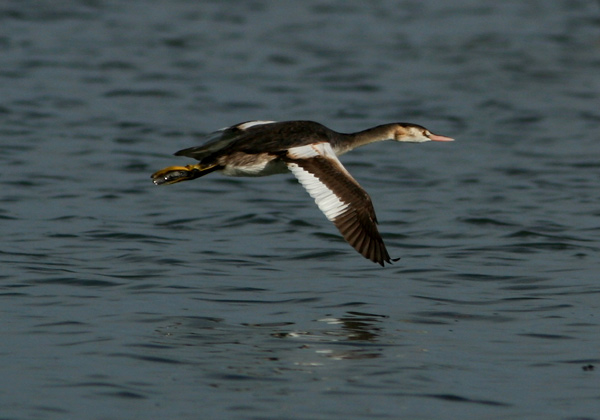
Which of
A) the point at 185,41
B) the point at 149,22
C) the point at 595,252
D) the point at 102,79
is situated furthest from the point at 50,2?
the point at 595,252

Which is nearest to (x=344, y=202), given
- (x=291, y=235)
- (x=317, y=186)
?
(x=317, y=186)

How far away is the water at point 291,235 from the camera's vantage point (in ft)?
24.3

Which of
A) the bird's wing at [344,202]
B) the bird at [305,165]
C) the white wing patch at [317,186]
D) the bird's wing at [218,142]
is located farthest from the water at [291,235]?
the bird's wing at [218,142]

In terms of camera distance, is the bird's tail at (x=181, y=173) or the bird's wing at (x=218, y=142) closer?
the bird's tail at (x=181, y=173)

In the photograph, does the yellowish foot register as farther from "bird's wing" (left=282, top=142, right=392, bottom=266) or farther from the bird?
"bird's wing" (left=282, top=142, right=392, bottom=266)

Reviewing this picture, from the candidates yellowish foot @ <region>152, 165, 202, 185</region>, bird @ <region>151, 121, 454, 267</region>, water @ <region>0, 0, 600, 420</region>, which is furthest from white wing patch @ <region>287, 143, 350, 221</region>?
yellowish foot @ <region>152, 165, 202, 185</region>

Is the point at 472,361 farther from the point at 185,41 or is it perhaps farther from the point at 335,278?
the point at 185,41

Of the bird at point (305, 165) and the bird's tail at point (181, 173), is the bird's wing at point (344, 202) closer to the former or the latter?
the bird at point (305, 165)

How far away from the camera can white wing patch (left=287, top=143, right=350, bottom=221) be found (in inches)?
376

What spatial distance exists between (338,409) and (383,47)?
18.1 meters

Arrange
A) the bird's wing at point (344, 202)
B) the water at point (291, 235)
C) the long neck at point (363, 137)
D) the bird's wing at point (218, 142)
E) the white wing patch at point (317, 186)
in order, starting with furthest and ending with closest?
the long neck at point (363, 137)
the bird's wing at point (218, 142)
the white wing patch at point (317, 186)
the bird's wing at point (344, 202)
the water at point (291, 235)

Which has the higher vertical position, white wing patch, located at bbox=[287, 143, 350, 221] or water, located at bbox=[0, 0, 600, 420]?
white wing patch, located at bbox=[287, 143, 350, 221]

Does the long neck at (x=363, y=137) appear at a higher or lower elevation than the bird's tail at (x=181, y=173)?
higher

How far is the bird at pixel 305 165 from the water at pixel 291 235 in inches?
23.9
